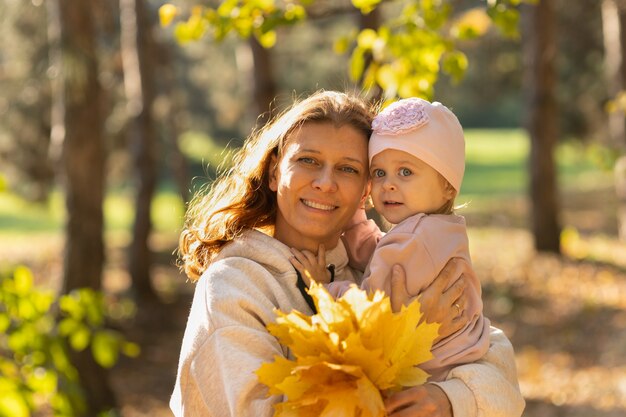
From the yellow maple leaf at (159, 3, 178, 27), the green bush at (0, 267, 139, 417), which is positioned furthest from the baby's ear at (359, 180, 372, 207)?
the yellow maple leaf at (159, 3, 178, 27)

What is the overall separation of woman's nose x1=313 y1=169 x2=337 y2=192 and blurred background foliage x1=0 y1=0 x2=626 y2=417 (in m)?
0.78

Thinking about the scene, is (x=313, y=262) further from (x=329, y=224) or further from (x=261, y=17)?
(x=261, y=17)

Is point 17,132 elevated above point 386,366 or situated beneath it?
situated beneath

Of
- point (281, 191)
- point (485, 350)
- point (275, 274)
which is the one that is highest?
point (281, 191)

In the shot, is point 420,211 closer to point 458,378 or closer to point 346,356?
point 458,378

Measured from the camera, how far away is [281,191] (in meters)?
2.94

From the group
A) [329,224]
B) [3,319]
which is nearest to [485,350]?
[329,224]

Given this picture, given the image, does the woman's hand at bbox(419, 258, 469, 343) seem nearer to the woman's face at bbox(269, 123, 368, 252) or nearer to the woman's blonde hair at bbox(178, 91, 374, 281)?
the woman's face at bbox(269, 123, 368, 252)

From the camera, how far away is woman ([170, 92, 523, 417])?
2.59m

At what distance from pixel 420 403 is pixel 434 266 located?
46 cm

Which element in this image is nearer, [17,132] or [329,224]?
[329,224]

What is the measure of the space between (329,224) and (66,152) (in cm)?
673

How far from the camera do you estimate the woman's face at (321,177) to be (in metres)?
2.86

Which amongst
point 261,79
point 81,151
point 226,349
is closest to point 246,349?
point 226,349
